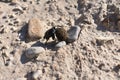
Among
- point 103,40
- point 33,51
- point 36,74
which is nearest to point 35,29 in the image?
point 33,51

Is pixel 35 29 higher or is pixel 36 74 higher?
pixel 35 29

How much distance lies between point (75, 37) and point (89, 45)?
0.20 metres

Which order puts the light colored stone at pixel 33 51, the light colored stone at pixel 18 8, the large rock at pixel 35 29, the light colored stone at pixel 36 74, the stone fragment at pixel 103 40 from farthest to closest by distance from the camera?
1. the light colored stone at pixel 18 8
2. the large rock at pixel 35 29
3. the stone fragment at pixel 103 40
4. the light colored stone at pixel 33 51
5. the light colored stone at pixel 36 74

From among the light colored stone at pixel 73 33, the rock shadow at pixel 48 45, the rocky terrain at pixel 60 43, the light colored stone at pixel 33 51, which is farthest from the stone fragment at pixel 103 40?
the light colored stone at pixel 33 51

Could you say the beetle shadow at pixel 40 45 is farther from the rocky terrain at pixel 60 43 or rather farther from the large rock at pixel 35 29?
the large rock at pixel 35 29

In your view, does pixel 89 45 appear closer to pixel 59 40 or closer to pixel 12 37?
pixel 59 40

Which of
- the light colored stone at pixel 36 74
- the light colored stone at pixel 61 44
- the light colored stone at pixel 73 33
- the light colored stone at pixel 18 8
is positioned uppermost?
the light colored stone at pixel 18 8

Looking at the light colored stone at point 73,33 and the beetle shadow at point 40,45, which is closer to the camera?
the beetle shadow at point 40,45

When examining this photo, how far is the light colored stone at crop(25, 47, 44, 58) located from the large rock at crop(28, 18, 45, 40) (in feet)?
0.82

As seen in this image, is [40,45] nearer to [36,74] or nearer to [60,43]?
[60,43]

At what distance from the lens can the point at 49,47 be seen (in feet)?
14.9

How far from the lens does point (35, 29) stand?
4688mm

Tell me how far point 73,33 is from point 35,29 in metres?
0.50

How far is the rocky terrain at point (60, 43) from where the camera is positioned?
4.27m
